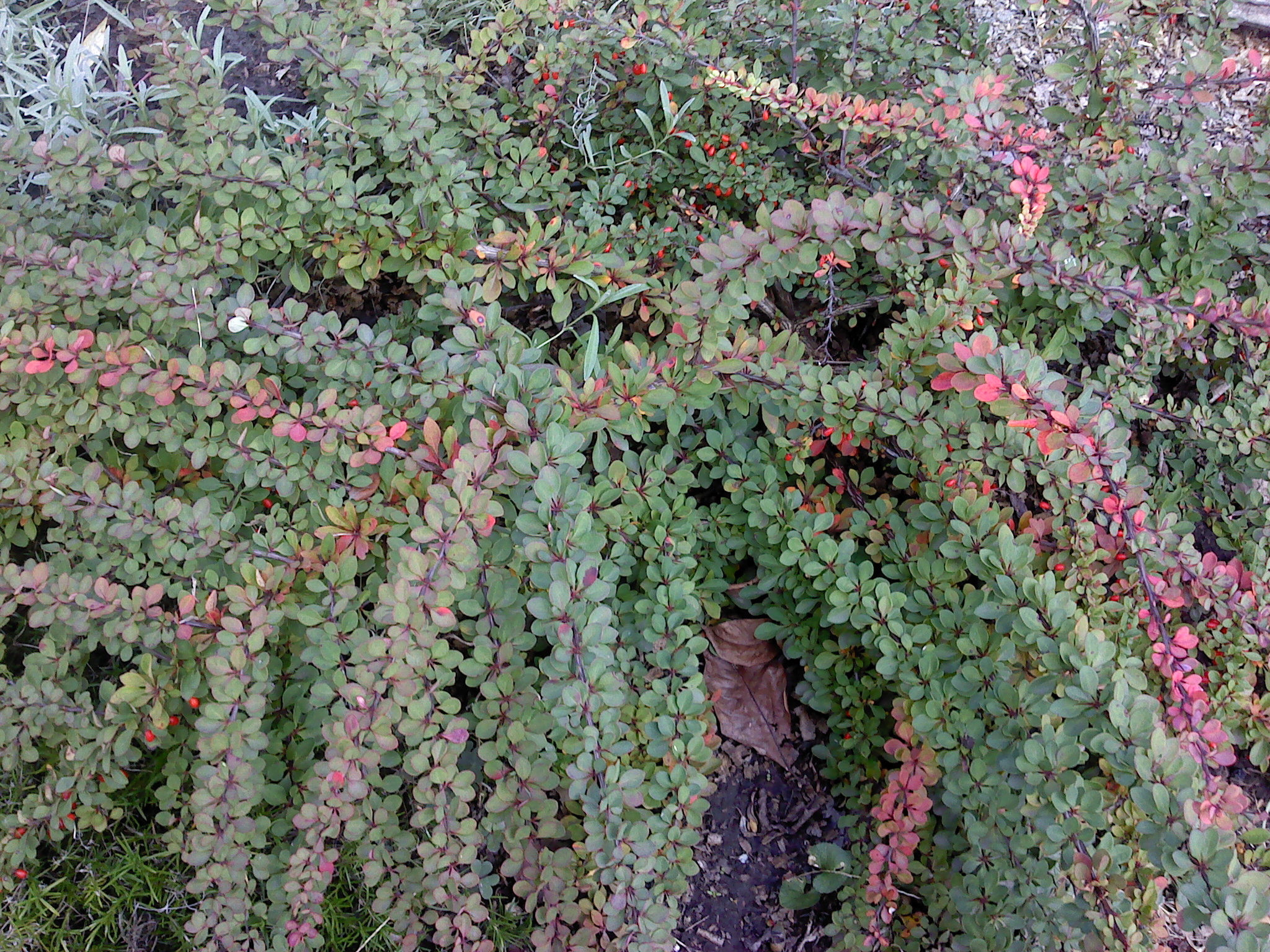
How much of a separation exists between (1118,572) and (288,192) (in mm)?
2251

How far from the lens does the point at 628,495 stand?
2061mm

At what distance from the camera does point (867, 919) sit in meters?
1.93

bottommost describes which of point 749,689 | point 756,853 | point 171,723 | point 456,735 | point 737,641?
point 756,853

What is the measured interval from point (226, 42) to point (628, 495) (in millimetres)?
2526

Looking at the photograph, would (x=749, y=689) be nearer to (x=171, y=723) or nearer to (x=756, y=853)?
(x=756, y=853)

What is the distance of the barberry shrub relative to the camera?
64.1 inches

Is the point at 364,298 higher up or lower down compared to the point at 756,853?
higher up

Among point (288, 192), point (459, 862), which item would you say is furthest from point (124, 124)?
point (459, 862)

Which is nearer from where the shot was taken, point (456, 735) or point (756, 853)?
Result: point (456, 735)

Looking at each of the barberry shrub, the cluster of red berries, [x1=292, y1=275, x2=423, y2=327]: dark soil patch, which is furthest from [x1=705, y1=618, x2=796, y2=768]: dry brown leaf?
[x1=292, y1=275, x2=423, y2=327]: dark soil patch

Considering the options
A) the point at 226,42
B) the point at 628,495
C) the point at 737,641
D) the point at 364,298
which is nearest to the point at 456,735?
the point at 628,495

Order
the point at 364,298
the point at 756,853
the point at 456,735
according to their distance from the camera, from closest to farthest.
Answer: the point at 456,735, the point at 756,853, the point at 364,298

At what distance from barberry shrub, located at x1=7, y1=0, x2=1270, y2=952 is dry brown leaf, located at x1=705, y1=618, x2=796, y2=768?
0.35ft

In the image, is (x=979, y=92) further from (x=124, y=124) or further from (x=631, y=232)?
(x=124, y=124)
